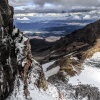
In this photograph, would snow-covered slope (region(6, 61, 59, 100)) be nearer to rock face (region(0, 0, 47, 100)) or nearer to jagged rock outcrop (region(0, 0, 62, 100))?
jagged rock outcrop (region(0, 0, 62, 100))

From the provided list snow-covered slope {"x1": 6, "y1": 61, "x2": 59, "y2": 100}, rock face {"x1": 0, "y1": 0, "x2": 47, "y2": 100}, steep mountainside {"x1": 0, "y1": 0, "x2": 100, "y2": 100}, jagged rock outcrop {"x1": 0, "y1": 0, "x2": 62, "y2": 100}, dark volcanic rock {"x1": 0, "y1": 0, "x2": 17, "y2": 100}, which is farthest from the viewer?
snow-covered slope {"x1": 6, "y1": 61, "x2": 59, "y2": 100}

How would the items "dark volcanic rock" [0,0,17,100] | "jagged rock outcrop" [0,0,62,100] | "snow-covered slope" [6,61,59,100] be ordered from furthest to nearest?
"snow-covered slope" [6,61,59,100] < "jagged rock outcrop" [0,0,62,100] < "dark volcanic rock" [0,0,17,100]

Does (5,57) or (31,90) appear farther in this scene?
(31,90)

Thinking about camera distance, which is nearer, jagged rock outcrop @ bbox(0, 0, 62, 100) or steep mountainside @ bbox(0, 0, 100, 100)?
jagged rock outcrop @ bbox(0, 0, 62, 100)

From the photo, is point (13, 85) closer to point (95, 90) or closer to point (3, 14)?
point (3, 14)

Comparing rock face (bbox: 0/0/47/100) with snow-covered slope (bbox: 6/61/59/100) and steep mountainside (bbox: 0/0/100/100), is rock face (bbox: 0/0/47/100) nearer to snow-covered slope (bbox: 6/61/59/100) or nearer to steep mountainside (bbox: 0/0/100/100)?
steep mountainside (bbox: 0/0/100/100)

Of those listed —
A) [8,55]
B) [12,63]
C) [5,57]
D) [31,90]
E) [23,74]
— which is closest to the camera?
[5,57]

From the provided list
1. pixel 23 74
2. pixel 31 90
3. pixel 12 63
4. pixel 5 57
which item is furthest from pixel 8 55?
pixel 31 90

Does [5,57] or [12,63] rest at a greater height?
[5,57]

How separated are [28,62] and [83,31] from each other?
142 meters

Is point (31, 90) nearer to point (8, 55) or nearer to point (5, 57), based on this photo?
point (8, 55)

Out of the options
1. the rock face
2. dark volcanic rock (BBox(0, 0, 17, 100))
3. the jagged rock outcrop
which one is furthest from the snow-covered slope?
dark volcanic rock (BBox(0, 0, 17, 100))

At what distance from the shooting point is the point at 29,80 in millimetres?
43562

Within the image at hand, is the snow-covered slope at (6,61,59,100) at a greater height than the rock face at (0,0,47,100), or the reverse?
the rock face at (0,0,47,100)
